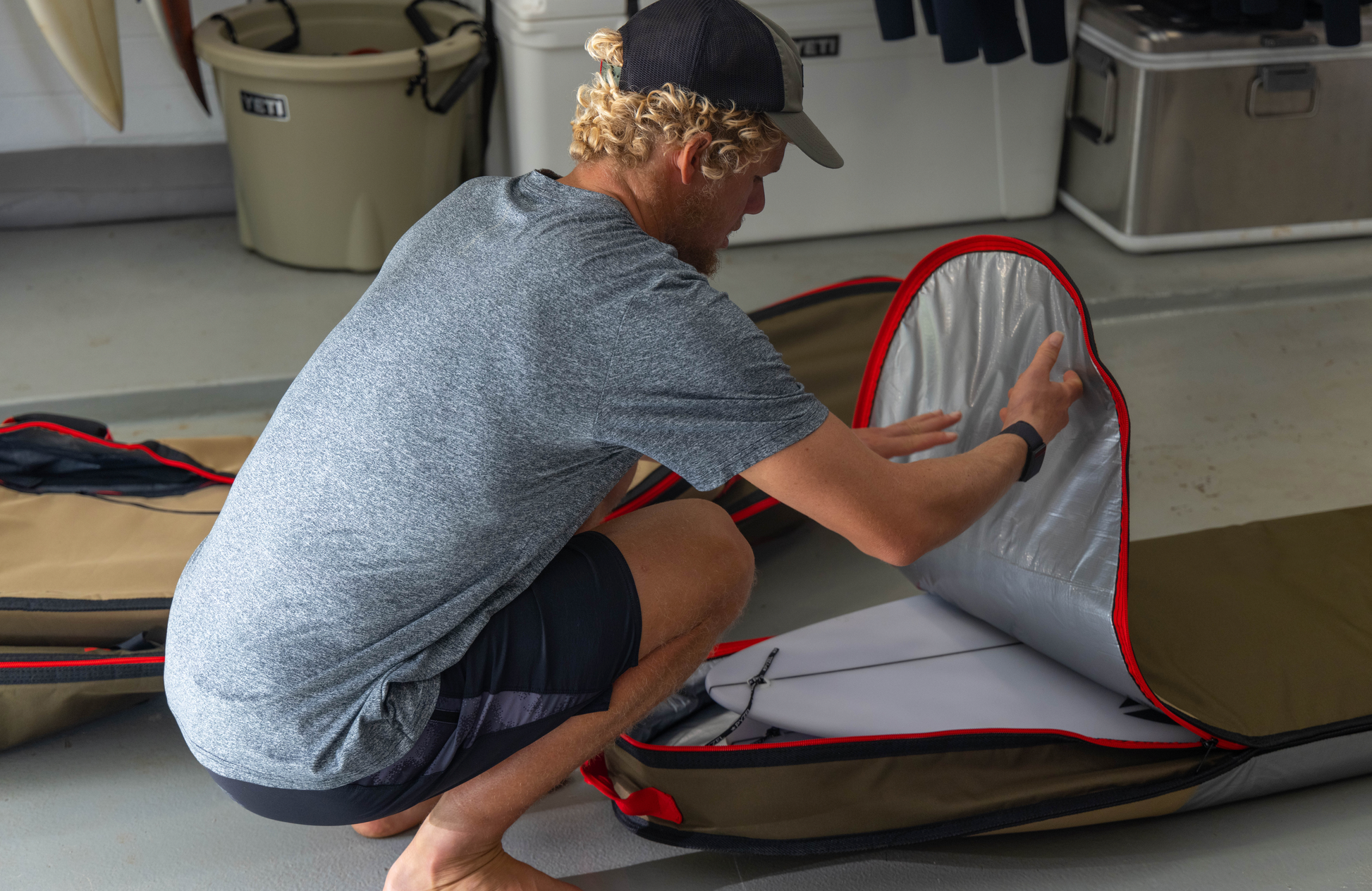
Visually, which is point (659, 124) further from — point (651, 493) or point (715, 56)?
point (651, 493)

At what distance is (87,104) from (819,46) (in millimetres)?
2022

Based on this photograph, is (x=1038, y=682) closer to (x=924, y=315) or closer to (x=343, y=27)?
(x=924, y=315)

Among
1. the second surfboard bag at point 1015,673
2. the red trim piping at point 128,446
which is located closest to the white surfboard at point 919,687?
the second surfboard bag at point 1015,673

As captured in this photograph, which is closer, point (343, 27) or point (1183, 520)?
point (1183, 520)

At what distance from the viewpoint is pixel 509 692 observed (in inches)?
46.9

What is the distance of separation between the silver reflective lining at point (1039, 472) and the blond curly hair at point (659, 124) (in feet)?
1.66

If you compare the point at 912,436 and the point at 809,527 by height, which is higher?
the point at 912,436

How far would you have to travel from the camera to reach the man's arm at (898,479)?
1.12 meters

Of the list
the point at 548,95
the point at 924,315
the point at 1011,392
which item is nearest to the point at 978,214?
the point at 548,95

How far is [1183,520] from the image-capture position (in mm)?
2023

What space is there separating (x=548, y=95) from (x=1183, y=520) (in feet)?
5.89

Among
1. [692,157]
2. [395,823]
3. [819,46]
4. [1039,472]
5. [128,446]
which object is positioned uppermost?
[692,157]

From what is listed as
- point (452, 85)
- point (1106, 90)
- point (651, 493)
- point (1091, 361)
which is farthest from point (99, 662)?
point (1106, 90)

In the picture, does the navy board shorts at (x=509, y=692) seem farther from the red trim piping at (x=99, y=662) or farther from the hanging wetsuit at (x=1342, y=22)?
the hanging wetsuit at (x=1342, y=22)
